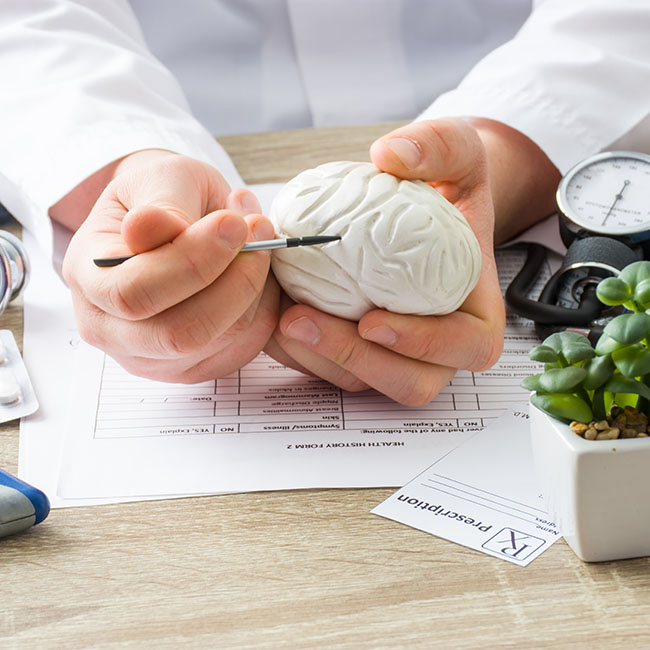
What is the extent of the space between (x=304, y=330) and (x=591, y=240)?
10.7 inches

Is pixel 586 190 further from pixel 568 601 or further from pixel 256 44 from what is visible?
pixel 256 44

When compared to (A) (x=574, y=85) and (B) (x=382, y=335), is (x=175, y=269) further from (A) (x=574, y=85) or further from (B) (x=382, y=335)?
(A) (x=574, y=85)

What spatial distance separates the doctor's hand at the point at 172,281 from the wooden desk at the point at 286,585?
105 millimetres

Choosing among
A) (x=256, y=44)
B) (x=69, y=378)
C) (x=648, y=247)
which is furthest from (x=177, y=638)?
(x=256, y=44)

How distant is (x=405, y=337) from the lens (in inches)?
21.3

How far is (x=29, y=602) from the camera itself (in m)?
0.42

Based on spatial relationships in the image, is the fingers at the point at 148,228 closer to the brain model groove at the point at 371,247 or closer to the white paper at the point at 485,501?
the brain model groove at the point at 371,247

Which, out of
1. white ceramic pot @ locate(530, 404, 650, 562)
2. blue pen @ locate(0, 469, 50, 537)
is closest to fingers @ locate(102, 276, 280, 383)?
blue pen @ locate(0, 469, 50, 537)

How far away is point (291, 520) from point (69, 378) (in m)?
A: 0.25

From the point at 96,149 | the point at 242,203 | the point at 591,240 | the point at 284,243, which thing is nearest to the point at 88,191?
the point at 96,149

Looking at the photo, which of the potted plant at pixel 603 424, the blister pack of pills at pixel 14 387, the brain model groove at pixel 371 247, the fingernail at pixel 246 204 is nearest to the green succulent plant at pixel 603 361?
the potted plant at pixel 603 424

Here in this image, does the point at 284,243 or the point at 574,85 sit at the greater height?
the point at 284,243

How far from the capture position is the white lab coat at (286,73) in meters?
0.80

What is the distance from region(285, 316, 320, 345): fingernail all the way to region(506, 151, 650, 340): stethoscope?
212 mm
